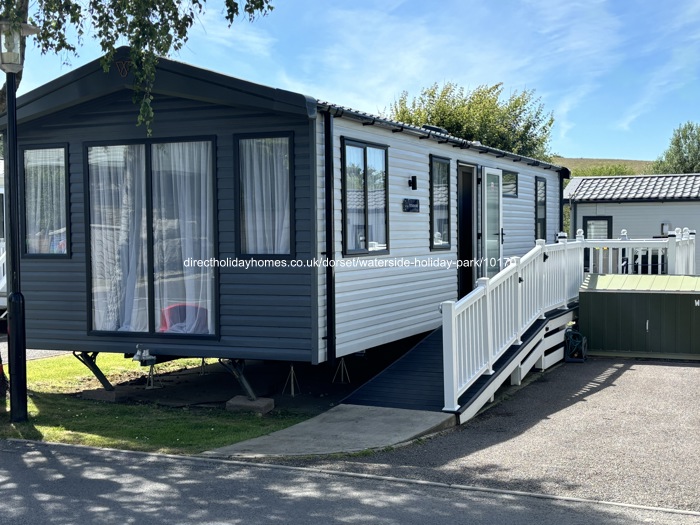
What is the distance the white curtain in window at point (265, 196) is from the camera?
8086 mm

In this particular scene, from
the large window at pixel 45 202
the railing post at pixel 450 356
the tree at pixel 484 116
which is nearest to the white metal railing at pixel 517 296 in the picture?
the railing post at pixel 450 356

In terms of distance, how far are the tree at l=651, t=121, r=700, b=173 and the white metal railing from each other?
33.4 meters

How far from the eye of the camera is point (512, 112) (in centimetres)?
3297

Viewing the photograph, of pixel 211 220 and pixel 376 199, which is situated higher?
pixel 376 199

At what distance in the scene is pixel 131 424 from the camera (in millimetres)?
7605

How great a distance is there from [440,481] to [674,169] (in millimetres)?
43430

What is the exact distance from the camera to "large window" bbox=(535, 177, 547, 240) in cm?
1500

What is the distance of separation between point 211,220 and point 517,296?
3680mm

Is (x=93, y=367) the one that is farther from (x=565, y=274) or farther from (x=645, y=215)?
(x=645, y=215)

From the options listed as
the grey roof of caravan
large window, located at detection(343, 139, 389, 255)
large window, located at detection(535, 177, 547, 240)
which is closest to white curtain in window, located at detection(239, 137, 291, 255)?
the grey roof of caravan

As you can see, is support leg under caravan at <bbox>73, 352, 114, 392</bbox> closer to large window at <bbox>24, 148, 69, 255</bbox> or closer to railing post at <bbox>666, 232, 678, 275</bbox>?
large window at <bbox>24, 148, 69, 255</bbox>

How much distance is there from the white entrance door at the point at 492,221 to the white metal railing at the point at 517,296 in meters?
1.02

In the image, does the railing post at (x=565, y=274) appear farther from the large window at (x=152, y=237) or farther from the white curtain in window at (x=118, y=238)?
the white curtain in window at (x=118, y=238)

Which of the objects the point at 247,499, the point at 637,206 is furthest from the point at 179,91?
the point at 637,206
